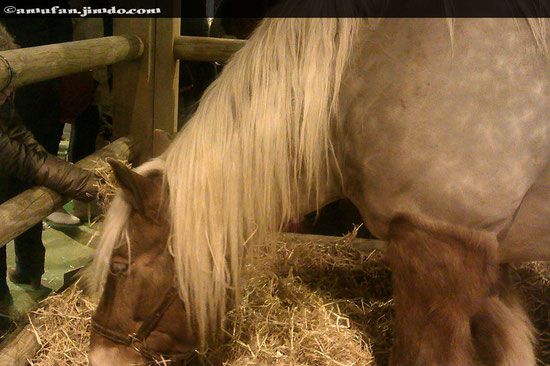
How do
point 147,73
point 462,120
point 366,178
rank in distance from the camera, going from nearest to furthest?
point 462,120, point 366,178, point 147,73

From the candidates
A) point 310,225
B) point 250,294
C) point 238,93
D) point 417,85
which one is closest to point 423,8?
point 417,85

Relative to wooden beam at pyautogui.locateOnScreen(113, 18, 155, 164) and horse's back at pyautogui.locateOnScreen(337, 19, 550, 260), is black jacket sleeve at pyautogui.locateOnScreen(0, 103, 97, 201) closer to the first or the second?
wooden beam at pyautogui.locateOnScreen(113, 18, 155, 164)

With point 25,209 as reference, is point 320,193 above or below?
above

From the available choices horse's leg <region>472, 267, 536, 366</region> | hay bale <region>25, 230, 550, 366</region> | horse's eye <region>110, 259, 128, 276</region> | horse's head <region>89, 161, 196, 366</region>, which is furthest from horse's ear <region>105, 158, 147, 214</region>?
horse's leg <region>472, 267, 536, 366</region>

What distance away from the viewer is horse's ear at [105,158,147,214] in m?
1.07

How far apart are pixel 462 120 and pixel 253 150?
1.57ft

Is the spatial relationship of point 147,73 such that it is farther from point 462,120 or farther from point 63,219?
point 462,120

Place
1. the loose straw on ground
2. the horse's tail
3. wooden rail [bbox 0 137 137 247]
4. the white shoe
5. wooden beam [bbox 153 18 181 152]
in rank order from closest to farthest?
the horse's tail → wooden rail [bbox 0 137 137 247] → the loose straw on ground → the white shoe → wooden beam [bbox 153 18 181 152]

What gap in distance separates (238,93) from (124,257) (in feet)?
1.67

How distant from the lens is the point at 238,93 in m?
1.19

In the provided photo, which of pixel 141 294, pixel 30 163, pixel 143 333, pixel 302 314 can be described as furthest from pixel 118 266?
pixel 302 314

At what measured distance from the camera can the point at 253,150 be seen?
3.77 ft

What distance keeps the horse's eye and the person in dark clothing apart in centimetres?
45

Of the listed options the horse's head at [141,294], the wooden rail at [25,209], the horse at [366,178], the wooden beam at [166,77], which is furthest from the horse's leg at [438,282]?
the wooden beam at [166,77]
